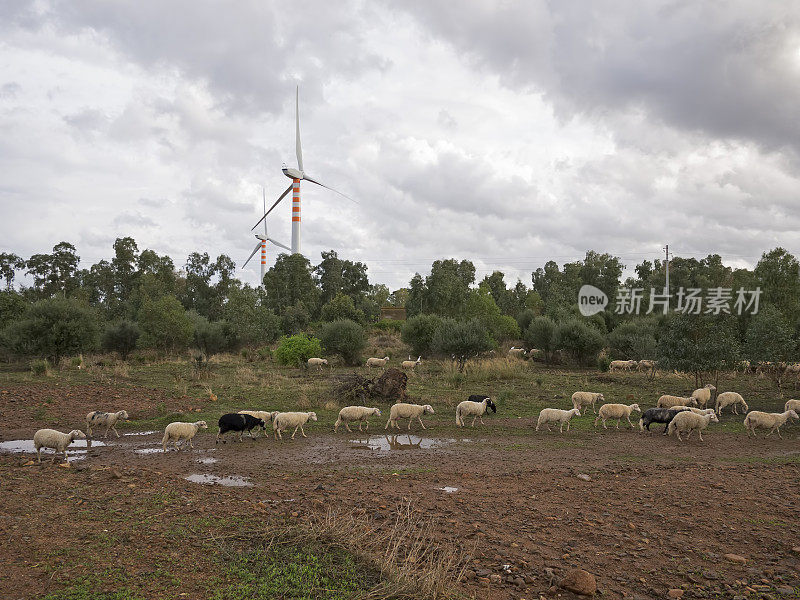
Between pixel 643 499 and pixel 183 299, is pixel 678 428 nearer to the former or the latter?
pixel 643 499

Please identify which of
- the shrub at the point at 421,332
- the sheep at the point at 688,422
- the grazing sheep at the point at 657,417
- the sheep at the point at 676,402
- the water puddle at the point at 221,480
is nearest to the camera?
the water puddle at the point at 221,480

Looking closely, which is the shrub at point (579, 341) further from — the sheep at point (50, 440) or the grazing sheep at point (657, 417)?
the sheep at point (50, 440)

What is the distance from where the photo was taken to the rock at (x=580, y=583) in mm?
6367

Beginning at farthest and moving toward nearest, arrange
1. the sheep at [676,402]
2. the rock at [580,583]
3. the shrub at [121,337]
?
1. the shrub at [121,337]
2. the sheep at [676,402]
3. the rock at [580,583]

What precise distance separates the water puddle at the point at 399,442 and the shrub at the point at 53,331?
93.6 feet

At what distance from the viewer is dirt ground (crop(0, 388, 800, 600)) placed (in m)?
6.67


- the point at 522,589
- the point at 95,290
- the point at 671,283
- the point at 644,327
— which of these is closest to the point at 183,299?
Answer: the point at 95,290

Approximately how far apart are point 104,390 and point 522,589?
2253 cm

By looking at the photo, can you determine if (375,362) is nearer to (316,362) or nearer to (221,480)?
(316,362)

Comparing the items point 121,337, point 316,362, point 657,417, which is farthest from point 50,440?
point 121,337

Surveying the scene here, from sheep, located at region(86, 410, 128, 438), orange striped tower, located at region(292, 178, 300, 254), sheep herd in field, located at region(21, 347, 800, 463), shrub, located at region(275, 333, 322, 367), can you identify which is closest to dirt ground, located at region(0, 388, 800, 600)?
sheep herd in field, located at region(21, 347, 800, 463)

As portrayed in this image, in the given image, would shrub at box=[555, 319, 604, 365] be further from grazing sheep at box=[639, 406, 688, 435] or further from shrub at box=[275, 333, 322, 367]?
grazing sheep at box=[639, 406, 688, 435]

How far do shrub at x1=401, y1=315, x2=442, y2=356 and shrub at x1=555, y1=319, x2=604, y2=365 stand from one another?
34.3ft

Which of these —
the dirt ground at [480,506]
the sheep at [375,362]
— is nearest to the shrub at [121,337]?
the sheep at [375,362]
